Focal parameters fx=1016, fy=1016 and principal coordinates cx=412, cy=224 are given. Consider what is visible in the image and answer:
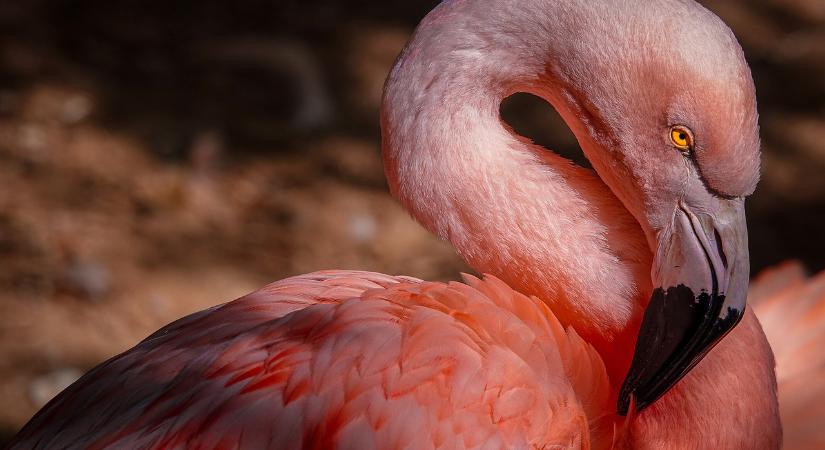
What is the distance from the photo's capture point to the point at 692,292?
190cm

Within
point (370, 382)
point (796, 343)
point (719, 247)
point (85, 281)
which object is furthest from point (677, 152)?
point (85, 281)

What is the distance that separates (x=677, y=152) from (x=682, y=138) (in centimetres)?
3

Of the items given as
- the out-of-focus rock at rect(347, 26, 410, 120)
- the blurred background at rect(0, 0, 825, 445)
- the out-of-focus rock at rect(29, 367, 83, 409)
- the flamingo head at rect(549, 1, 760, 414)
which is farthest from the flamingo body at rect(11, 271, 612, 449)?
the out-of-focus rock at rect(347, 26, 410, 120)

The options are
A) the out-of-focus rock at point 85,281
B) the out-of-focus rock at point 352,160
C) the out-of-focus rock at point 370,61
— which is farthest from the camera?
the out-of-focus rock at point 370,61

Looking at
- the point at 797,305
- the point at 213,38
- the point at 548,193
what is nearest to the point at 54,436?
the point at 548,193

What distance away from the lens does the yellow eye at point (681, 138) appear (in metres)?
1.85

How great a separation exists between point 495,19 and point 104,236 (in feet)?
8.56

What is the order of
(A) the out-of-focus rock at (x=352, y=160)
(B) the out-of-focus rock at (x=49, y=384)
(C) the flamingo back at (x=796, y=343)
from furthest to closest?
(A) the out-of-focus rock at (x=352, y=160)
(B) the out-of-focus rock at (x=49, y=384)
(C) the flamingo back at (x=796, y=343)

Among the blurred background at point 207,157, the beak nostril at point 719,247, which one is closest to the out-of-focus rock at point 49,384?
the blurred background at point 207,157

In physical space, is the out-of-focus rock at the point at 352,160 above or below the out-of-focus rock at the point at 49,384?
above

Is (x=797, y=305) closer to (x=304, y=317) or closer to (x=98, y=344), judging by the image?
(x=304, y=317)

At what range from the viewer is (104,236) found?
13.7ft

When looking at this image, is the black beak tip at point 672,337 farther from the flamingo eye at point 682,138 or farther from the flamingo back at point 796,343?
the flamingo back at point 796,343

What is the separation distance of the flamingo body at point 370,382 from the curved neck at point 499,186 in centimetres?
8
